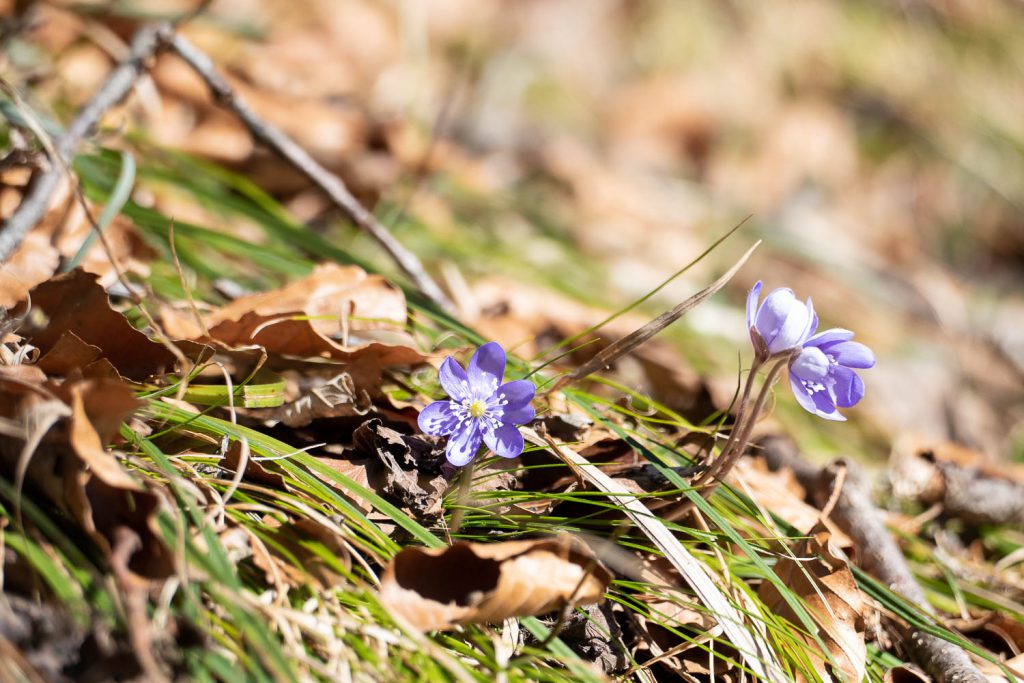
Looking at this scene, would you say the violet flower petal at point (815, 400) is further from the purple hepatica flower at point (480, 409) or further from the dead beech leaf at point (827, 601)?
the purple hepatica flower at point (480, 409)

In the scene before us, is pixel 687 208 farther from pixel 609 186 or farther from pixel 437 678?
pixel 437 678

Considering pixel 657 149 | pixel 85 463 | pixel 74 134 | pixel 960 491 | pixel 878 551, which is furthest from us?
pixel 657 149

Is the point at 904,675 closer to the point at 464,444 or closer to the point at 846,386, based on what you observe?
the point at 846,386

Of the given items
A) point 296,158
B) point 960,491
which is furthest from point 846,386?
point 296,158

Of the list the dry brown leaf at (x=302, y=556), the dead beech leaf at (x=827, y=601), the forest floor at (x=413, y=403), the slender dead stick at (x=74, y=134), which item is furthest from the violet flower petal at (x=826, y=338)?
the slender dead stick at (x=74, y=134)

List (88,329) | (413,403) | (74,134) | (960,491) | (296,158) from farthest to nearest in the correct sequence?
(960,491) < (296,158) < (74,134) < (413,403) < (88,329)

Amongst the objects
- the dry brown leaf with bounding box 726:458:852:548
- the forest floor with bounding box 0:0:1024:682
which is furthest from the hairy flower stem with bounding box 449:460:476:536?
the dry brown leaf with bounding box 726:458:852:548
